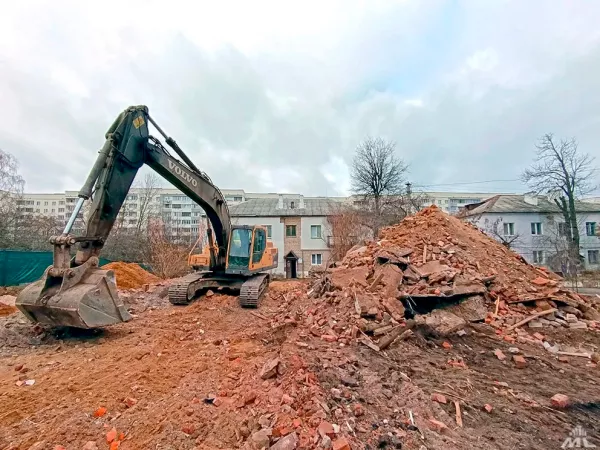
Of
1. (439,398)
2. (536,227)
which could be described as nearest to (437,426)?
(439,398)

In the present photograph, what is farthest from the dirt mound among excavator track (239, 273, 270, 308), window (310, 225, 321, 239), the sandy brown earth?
window (310, 225, 321, 239)

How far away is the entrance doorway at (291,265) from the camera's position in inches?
1214

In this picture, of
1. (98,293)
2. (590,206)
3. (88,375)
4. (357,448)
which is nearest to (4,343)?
(98,293)

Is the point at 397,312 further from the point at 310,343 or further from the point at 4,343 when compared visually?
the point at 4,343

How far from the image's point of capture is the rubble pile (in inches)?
264

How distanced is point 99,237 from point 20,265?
11.6 m

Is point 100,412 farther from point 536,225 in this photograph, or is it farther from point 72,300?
point 536,225

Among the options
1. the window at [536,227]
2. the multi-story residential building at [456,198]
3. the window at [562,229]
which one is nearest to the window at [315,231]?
the window at [536,227]

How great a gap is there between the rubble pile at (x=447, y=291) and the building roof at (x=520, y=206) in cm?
2457

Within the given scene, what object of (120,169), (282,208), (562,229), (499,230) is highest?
(282,208)

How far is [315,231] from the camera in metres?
31.4

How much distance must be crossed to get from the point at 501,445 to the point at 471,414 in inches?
21.0

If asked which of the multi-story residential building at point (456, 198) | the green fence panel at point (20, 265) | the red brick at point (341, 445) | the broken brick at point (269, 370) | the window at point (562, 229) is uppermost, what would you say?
the multi-story residential building at point (456, 198)

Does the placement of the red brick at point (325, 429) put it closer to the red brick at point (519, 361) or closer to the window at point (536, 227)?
the red brick at point (519, 361)
